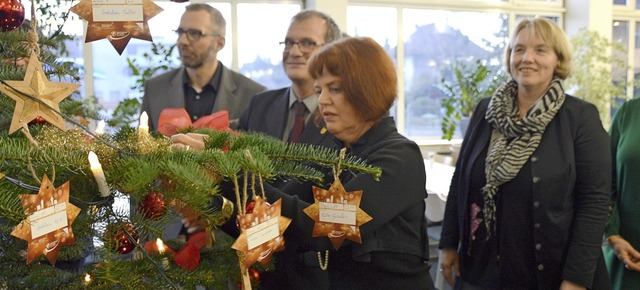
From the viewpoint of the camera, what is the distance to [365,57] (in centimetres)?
163

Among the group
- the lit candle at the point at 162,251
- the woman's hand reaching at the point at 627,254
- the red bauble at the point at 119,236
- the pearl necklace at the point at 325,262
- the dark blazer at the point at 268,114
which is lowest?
the woman's hand reaching at the point at 627,254

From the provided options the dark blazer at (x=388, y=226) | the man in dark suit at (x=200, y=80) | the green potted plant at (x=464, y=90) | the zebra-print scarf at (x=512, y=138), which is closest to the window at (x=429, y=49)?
the green potted plant at (x=464, y=90)

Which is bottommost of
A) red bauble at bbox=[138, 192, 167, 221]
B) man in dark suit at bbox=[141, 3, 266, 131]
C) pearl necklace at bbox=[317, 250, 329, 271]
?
pearl necklace at bbox=[317, 250, 329, 271]

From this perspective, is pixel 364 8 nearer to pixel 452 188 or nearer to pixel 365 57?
pixel 452 188

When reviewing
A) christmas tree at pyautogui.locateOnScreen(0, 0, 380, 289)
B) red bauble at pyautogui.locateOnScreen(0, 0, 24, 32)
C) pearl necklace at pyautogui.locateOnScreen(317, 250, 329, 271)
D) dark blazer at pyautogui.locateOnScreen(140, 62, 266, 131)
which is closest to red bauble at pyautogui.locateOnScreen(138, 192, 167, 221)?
christmas tree at pyautogui.locateOnScreen(0, 0, 380, 289)

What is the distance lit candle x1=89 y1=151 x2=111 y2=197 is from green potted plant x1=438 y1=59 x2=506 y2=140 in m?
A: 5.20

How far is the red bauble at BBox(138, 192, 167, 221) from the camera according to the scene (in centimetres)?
87

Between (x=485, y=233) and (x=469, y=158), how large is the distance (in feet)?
0.93

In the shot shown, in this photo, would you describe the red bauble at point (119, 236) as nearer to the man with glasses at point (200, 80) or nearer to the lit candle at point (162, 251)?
the lit candle at point (162, 251)

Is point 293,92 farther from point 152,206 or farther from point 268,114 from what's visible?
point 152,206

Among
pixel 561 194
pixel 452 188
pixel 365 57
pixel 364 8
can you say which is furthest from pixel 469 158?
pixel 364 8

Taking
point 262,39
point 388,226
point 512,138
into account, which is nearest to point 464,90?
point 262,39

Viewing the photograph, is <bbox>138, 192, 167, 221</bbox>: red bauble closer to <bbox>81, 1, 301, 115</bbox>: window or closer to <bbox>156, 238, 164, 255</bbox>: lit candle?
<bbox>156, 238, 164, 255</bbox>: lit candle

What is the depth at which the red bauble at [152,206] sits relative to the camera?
34.1 inches
